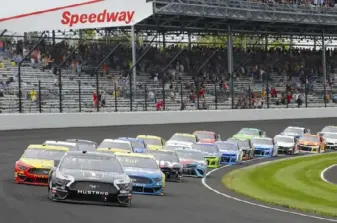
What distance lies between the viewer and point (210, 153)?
41438 mm

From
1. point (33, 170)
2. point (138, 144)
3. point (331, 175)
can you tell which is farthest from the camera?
point (331, 175)

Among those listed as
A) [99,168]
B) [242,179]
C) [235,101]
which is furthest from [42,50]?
[99,168]

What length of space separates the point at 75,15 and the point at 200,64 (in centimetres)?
1239

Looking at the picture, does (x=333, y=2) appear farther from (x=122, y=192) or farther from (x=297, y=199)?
(x=122, y=192)

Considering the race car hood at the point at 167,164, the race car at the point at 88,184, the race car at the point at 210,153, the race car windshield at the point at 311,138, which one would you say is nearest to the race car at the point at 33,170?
the race car at the point at 88,184

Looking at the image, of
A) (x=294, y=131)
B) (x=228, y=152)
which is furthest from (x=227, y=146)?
(x=294, y=131)

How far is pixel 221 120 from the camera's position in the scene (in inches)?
2403

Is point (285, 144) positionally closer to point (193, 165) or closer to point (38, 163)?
point (193, 165)

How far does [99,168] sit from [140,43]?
49539 mm

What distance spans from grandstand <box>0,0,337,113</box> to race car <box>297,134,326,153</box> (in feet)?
24.0

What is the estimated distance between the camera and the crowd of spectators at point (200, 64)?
56.8 meters

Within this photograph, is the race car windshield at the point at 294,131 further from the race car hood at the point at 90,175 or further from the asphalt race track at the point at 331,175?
the race car hood at the point at 90,175

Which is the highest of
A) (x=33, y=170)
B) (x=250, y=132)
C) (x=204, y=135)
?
(x=33, y=170)

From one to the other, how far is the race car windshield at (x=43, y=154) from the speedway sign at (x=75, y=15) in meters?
30.4
